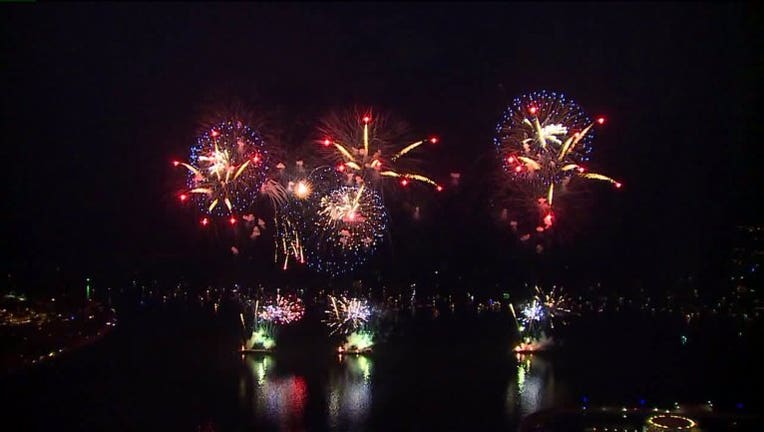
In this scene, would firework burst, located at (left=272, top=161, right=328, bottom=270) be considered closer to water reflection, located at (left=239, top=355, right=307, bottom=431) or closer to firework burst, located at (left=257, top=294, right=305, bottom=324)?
firework burst, located at (left=257, top=294, right=305, bottom=324)

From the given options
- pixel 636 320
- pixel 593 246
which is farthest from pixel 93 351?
pixel 593 246

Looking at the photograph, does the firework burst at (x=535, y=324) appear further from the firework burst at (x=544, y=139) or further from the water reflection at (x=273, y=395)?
the water reflection at (x=273, y=395)

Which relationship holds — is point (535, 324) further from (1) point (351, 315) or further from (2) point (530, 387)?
(1) point (351, 315)

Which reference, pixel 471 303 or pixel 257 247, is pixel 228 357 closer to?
pixel 257 247

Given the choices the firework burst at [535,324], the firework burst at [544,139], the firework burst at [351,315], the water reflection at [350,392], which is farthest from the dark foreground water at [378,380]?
the firework burst at [544,139]

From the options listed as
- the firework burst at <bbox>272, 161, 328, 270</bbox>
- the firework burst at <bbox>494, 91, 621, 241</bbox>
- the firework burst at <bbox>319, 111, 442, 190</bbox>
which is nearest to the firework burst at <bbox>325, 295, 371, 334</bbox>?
the firework burst at <bbox>272, 161, 328, 270</bbox>

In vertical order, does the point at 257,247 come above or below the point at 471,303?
above
